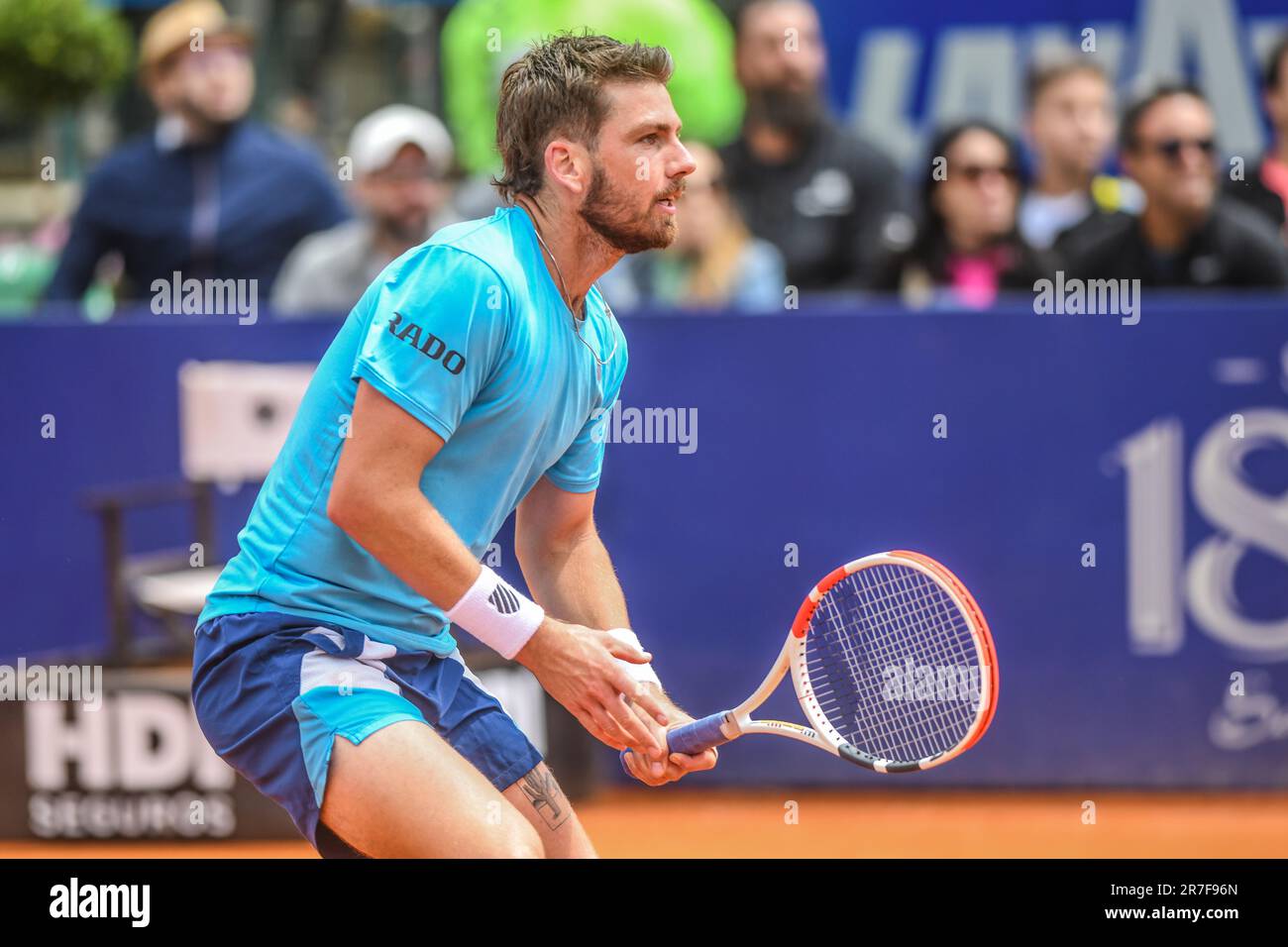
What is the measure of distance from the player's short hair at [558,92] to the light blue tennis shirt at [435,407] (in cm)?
11

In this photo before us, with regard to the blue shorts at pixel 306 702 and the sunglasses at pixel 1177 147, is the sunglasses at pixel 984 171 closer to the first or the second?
the sunglasses at pixel 1177 147

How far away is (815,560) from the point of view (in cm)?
717

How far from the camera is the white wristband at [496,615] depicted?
3508 millimetres

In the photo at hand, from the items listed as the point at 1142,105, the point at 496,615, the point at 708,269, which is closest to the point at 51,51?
the point at 708,269

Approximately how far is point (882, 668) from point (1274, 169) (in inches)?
172

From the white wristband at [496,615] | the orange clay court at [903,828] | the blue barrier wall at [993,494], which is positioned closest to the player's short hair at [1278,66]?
the blue barrier wall at [993,494]

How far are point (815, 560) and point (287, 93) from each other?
15.7 feet

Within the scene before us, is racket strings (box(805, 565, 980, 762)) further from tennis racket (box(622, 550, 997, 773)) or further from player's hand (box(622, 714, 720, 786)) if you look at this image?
player's hand (box(622, 714, 720, 786))

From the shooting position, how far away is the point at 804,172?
7.71m

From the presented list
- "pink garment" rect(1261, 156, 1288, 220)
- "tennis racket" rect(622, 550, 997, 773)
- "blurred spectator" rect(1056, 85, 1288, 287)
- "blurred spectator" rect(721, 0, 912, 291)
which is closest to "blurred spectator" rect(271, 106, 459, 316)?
"blurred spectator" rect(721, 0, 912, 291)

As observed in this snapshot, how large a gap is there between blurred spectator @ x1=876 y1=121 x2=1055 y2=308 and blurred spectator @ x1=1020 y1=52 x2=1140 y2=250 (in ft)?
0.69

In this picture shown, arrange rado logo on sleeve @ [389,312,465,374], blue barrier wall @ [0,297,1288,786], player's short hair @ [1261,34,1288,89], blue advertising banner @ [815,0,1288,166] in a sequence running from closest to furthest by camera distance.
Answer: rado logo on sleeve @ [389,312,465,374] → blue barrier wall @ [0,297,1288,786] → player's short hair @ [1261,34,1288,89] → blue advertising banner @ [815,0,1288,166]

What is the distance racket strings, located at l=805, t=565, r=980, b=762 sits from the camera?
412 centimetres
